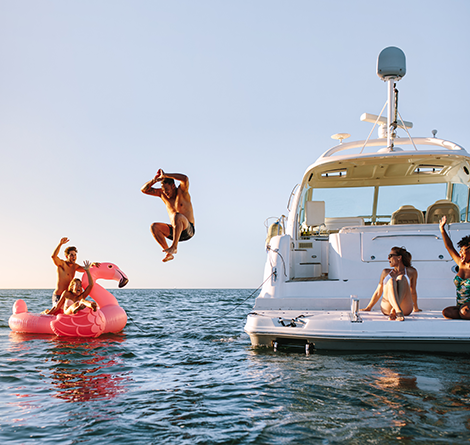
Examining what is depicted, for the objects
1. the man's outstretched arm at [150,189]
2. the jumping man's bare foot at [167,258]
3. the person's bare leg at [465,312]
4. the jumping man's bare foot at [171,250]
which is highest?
the man's outstretched arm at [150,189]

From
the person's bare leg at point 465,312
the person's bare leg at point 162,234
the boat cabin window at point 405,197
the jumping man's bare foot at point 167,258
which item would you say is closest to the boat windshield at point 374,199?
the boat cabin window at point 405,197

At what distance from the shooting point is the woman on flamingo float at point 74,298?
36.4ft

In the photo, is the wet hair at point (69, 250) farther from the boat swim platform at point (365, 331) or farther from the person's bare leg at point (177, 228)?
the person's bare leg at point (177, 228)

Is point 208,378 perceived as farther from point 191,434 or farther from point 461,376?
point 461,376

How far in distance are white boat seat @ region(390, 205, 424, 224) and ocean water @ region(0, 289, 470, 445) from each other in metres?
3.64

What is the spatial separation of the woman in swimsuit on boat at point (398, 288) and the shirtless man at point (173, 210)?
2.77 meters

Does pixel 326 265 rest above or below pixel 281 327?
above

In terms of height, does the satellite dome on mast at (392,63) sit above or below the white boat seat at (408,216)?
above

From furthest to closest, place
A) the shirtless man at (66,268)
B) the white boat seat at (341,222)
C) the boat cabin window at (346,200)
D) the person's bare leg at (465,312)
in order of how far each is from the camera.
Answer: the shirtless man at (66,268) → the boat cabin window at (346,200) → the white boat seat at (341,222) → the person's bare leg at (465,312)

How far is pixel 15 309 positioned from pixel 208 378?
27.5 feet

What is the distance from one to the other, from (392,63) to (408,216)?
2.90m

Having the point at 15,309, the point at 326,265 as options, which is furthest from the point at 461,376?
the point at 15,309

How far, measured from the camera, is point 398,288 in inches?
243

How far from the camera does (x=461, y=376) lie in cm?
515
